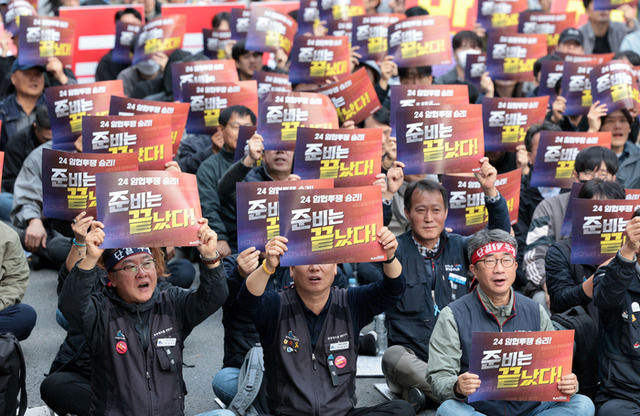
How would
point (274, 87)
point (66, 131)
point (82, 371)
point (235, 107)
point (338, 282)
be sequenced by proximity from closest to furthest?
point (82, 371), point (338, 282), point (66, 131), point (235, 107), point (274, 87)

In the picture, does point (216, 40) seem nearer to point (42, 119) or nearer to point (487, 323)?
point (42, 119)

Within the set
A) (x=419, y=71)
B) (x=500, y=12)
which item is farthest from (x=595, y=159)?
(x=500, y=12)

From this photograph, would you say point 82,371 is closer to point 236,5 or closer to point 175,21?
point 175,21

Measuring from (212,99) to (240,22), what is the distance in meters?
2.71

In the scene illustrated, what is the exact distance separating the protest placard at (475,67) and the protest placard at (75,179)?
5.89 m

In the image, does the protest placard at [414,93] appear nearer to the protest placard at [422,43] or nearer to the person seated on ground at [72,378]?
the protest placard at [422,43]

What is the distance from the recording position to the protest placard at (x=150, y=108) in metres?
7.57

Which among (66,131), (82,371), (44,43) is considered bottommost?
(82,371)

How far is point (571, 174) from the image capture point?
8.26 metres

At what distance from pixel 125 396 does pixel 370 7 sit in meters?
8.83

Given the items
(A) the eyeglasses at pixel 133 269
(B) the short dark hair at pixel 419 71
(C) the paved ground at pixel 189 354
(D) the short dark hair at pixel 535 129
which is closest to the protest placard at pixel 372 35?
(B) the short dark hair at pixel 419 71

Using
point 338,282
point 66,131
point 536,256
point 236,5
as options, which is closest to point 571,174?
point 536,256

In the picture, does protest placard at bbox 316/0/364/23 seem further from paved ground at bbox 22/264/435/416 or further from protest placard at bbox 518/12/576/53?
paved ground at bbox 22/264/435/416

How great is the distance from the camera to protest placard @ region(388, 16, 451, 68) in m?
9.91
